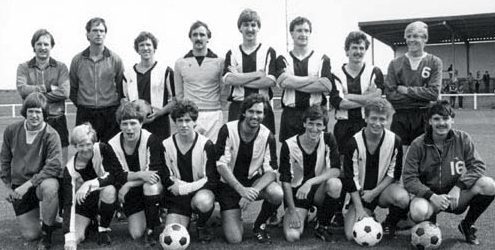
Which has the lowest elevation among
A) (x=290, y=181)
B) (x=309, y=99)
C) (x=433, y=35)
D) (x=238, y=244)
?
(x=238, y=244)

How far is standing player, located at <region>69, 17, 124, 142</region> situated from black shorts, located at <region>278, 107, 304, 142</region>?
1798 millimetres

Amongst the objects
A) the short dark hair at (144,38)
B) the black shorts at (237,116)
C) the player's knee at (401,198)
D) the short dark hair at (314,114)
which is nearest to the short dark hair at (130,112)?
the short dark hair at (144,38)

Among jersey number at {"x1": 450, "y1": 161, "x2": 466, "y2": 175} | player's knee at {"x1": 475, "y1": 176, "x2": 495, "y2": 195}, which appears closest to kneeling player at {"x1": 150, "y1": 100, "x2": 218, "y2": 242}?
jersey number at {"x1": 450, "y1": 161, "x2": 466, "y2": 175}

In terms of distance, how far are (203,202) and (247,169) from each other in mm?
543

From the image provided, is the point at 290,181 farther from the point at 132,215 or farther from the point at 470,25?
the point at 470,25

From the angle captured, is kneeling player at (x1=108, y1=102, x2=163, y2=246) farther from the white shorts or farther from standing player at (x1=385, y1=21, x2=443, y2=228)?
standing player at (x1=385, y1=21, x2=443, y2=228)

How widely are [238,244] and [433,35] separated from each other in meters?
30.7

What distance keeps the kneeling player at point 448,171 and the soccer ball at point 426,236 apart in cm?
12

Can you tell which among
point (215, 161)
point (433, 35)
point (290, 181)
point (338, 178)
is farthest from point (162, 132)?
point (433, 35)

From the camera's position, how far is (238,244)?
4465 mm

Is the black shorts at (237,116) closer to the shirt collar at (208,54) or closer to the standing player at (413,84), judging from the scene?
the shirt collar at (208,54)

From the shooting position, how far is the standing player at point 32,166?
178 inches

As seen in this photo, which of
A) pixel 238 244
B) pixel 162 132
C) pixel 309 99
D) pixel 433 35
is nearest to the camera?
pixel 238 244

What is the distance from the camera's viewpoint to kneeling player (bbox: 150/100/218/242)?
451 cm
